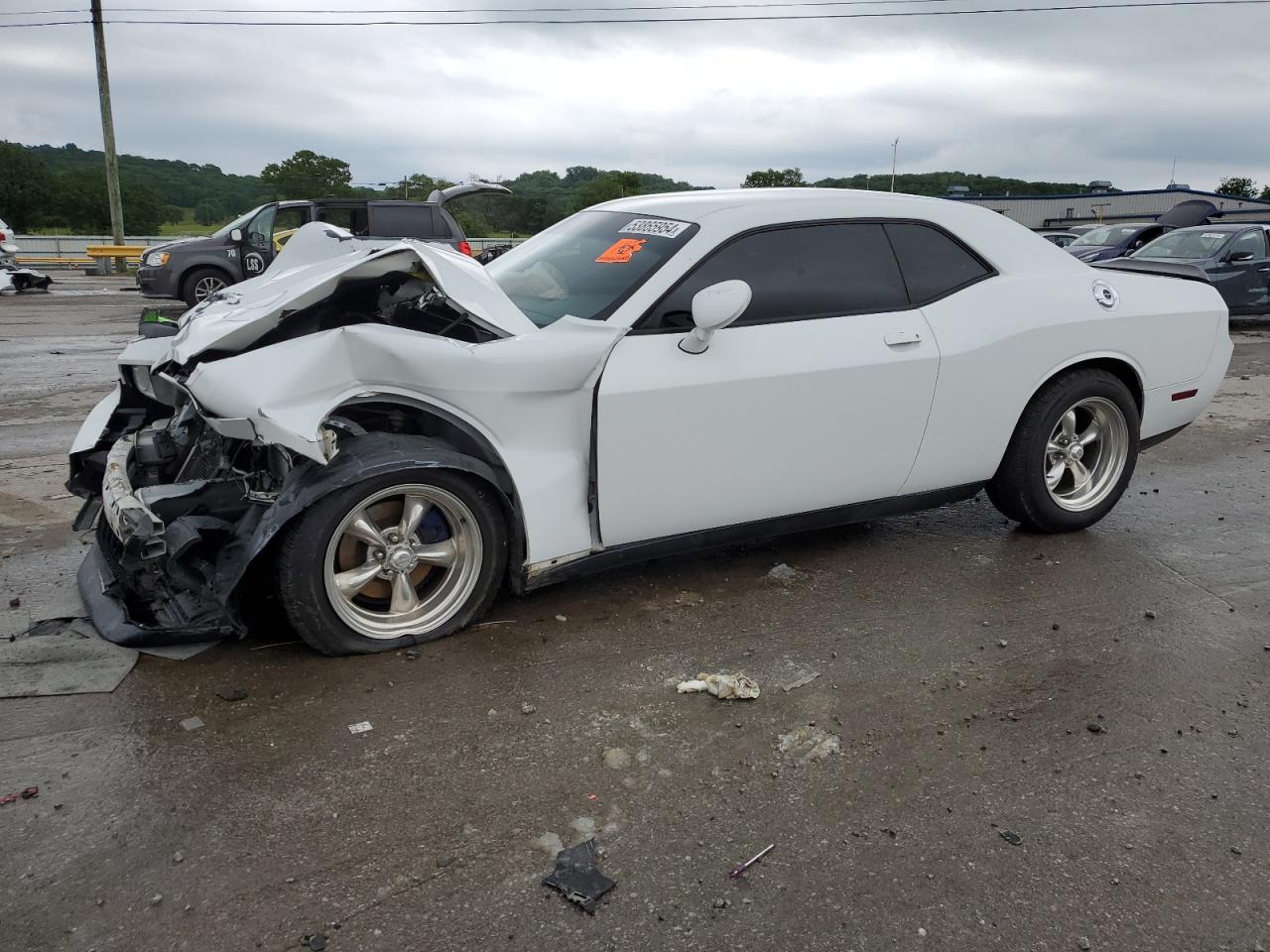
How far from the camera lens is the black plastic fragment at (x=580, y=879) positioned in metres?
2.31

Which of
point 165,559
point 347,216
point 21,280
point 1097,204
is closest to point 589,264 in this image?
point 165,559

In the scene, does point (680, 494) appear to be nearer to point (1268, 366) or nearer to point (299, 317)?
point (299, 317)

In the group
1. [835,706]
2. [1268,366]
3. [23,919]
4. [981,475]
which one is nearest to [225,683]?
[23,919]

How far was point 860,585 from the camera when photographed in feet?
14.0

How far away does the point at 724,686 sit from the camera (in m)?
3.30

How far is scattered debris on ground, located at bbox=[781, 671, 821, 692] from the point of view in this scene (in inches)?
132

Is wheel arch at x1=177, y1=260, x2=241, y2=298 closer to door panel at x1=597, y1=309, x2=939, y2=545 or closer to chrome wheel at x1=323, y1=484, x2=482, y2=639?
chrome wheel at x1=323, y1=484, x2=482, y2=639

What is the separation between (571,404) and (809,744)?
145 cm

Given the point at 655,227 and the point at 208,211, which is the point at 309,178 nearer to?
the point at 208,211

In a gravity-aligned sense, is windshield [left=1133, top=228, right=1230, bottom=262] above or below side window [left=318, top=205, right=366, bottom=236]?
below

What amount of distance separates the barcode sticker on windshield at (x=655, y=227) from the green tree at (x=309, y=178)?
57.0 feet

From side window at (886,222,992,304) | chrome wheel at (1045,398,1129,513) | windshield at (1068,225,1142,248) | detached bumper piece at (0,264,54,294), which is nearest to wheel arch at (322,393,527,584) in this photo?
side window at (886,222,992,304)

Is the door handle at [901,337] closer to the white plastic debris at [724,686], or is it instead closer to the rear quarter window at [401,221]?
the white plastic debris at [724,686]

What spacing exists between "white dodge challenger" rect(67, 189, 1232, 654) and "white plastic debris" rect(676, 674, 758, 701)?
2.09ft
